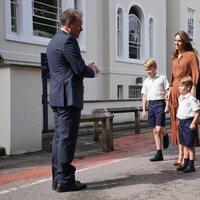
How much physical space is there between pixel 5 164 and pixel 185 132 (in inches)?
125

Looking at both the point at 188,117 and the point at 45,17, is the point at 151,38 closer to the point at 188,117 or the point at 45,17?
the point at 45,17

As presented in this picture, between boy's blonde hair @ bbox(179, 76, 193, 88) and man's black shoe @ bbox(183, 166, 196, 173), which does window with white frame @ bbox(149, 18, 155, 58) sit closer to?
boy's blonde hair @ bbox(179, 76, 193, 88)

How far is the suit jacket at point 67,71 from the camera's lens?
5484mm

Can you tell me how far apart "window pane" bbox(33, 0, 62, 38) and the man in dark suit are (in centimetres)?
1006

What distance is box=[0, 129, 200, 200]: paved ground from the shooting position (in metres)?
5.44

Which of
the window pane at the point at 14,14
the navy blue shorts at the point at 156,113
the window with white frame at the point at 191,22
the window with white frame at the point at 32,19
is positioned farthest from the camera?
the window with white frame at the point at 191,22

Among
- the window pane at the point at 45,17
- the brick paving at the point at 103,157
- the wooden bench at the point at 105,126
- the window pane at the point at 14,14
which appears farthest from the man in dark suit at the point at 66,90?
the window pane at the point at 45,17

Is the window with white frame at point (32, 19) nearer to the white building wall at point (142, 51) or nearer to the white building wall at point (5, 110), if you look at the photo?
the white building wall at point (142, 51)

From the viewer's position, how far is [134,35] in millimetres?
21359

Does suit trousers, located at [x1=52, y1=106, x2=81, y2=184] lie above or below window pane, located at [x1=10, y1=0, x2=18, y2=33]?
below

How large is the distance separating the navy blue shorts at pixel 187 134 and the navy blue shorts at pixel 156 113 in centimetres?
85

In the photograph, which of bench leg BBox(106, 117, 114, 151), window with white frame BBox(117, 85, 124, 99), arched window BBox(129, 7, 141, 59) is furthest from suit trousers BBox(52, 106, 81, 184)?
arched window BBox(129, 7, 141, 59)

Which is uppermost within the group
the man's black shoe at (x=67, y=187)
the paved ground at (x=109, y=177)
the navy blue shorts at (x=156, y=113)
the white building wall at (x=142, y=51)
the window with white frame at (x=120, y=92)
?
the white building wall at (x=142, y=51)

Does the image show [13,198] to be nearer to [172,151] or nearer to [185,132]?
[185,132]
